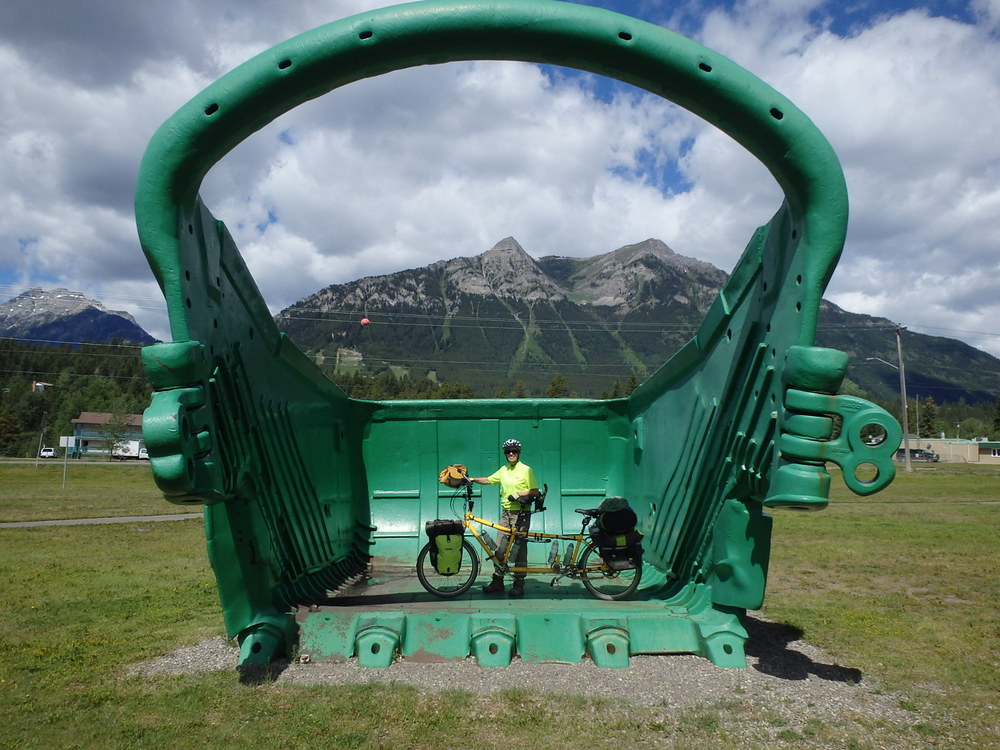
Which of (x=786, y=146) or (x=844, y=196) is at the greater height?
(x=786, y=146)

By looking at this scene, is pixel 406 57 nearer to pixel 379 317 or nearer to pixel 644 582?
pixel 644 582

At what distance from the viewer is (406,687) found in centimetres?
446

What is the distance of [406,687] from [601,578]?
255cm

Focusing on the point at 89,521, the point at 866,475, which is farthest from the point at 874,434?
the point at 89,521

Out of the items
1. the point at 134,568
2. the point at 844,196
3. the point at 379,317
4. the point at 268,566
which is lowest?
the point at 134,568

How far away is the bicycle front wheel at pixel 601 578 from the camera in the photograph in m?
Answer: 6.26

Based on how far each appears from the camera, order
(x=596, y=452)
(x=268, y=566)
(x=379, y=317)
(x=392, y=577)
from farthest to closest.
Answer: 1. (x=379, y=317)
2. (x=596, y=452)
3. (x=392, y=577)
4. (x=268, y=566)

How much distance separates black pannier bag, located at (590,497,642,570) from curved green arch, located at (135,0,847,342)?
272cm

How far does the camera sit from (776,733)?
3.86m

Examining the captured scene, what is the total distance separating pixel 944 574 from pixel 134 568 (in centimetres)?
978

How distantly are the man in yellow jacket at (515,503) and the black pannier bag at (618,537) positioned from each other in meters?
0.61

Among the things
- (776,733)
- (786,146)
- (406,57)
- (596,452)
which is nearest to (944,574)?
(596,452)

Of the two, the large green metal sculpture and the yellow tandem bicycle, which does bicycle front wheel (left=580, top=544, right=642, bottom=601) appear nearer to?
the yellow tandem bicycle

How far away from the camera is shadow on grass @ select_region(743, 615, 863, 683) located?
4895 mm
